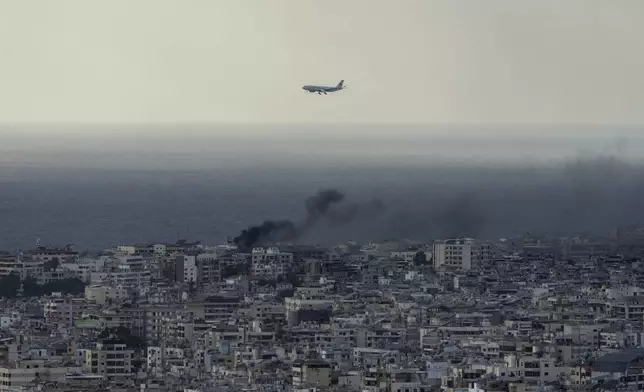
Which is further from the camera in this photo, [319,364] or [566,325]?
[566,325]

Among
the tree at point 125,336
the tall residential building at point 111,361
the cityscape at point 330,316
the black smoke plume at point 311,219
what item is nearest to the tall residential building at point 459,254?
the cityscape at point 330,316

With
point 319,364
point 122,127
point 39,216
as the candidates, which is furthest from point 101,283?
point 122,127

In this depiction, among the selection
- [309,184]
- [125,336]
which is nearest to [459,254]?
[125,336]

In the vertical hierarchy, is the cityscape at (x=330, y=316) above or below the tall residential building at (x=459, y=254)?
below

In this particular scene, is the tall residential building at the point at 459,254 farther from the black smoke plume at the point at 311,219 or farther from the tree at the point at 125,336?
the tree at the point at 125,336

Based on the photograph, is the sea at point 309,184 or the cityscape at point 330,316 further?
the sea at point 309,184

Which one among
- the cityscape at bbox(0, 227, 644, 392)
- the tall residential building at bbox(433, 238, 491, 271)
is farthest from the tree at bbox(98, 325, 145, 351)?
the tall residential building at bbox(433, 238, 491, 271)

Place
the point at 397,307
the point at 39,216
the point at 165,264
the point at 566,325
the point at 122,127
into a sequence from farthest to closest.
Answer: the point at 122,127, the point at 39,216, the point at 165,264, the point at 397,307, the point at 566,325

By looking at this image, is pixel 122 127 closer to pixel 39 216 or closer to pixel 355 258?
pixel 39 216

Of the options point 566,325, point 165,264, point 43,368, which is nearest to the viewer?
point 43,368
